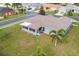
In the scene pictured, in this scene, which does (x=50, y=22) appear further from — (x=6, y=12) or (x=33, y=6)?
(x=6, y=12)

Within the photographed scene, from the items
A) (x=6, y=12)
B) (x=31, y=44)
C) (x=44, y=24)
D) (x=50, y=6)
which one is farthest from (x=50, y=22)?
(x=6, y=12)

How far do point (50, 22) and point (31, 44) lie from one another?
12.5 inches

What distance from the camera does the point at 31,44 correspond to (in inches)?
71.0

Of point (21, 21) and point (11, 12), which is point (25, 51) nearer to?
point (21, 21)

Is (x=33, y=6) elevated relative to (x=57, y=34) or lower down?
elevated

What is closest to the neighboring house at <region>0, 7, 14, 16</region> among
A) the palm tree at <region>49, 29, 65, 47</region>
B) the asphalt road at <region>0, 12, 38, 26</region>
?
the asphalt road at <region>0, 12, 38, 26</region>

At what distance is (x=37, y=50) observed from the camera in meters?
1.80

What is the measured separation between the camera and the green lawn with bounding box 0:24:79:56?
1.80 m

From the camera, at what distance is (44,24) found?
1.83 meters

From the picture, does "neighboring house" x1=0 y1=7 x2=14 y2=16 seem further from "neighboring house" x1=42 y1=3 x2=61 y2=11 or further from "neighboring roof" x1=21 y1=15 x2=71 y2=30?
"neighboring house" x1=42 y1=3 x2=61 y2=11

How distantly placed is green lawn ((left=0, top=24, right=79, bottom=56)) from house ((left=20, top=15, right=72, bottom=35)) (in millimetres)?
64

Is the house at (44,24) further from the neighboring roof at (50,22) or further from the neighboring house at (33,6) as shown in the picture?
the neighboring house at (33,6)

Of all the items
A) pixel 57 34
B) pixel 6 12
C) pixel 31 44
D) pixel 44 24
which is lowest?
pixel 31 44

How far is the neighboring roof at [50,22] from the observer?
1822 mm
